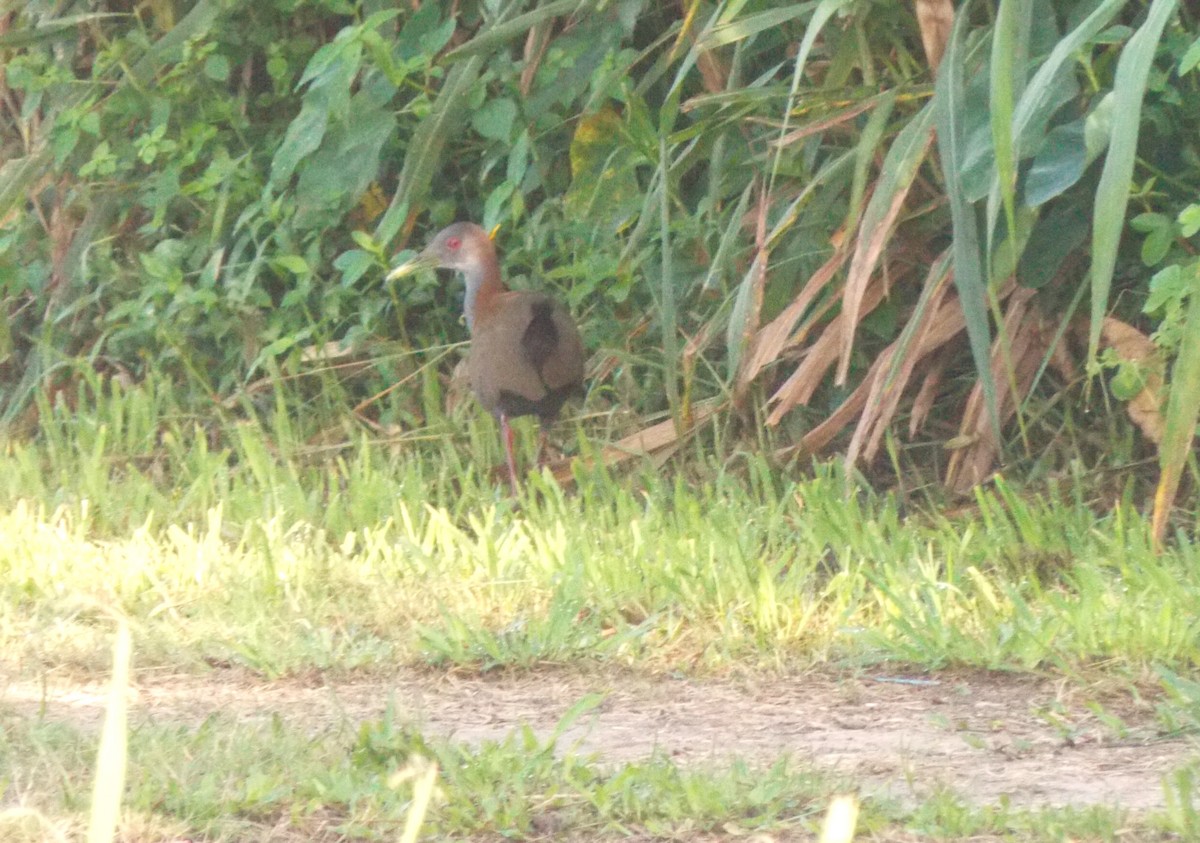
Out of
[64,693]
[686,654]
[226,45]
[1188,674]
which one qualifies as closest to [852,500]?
[686,654]

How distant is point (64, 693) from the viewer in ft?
10.9

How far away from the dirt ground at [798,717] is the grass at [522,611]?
0.21 feet

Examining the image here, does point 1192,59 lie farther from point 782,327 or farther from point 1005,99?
point 782,327

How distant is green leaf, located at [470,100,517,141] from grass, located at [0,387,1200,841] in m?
1.00

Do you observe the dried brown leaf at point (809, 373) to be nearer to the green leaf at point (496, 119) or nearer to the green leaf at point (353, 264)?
the green leaf at point (496, 119)

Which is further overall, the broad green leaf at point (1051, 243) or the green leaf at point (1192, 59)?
the broad green leaf at point (1051, 243)

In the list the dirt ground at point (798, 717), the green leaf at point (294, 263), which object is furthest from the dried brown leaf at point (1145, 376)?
the green leaf at point (294, 263)

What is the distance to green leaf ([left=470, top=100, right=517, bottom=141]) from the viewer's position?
204 inches

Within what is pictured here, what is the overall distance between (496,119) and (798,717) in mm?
2614

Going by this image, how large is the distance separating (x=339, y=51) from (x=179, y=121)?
3.92 ft

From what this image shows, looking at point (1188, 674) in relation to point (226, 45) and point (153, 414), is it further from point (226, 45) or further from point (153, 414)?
point (226, 45)

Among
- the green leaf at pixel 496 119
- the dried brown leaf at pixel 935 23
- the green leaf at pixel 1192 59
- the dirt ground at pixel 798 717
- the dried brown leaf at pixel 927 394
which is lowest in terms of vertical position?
the dirt ground at pixel 798 717

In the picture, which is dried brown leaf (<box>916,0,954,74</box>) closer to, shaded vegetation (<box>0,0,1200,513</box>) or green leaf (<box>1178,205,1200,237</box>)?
shaded vegetation (<box>0,0,1200,513</box>)

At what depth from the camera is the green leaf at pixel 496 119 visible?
5.18 m
